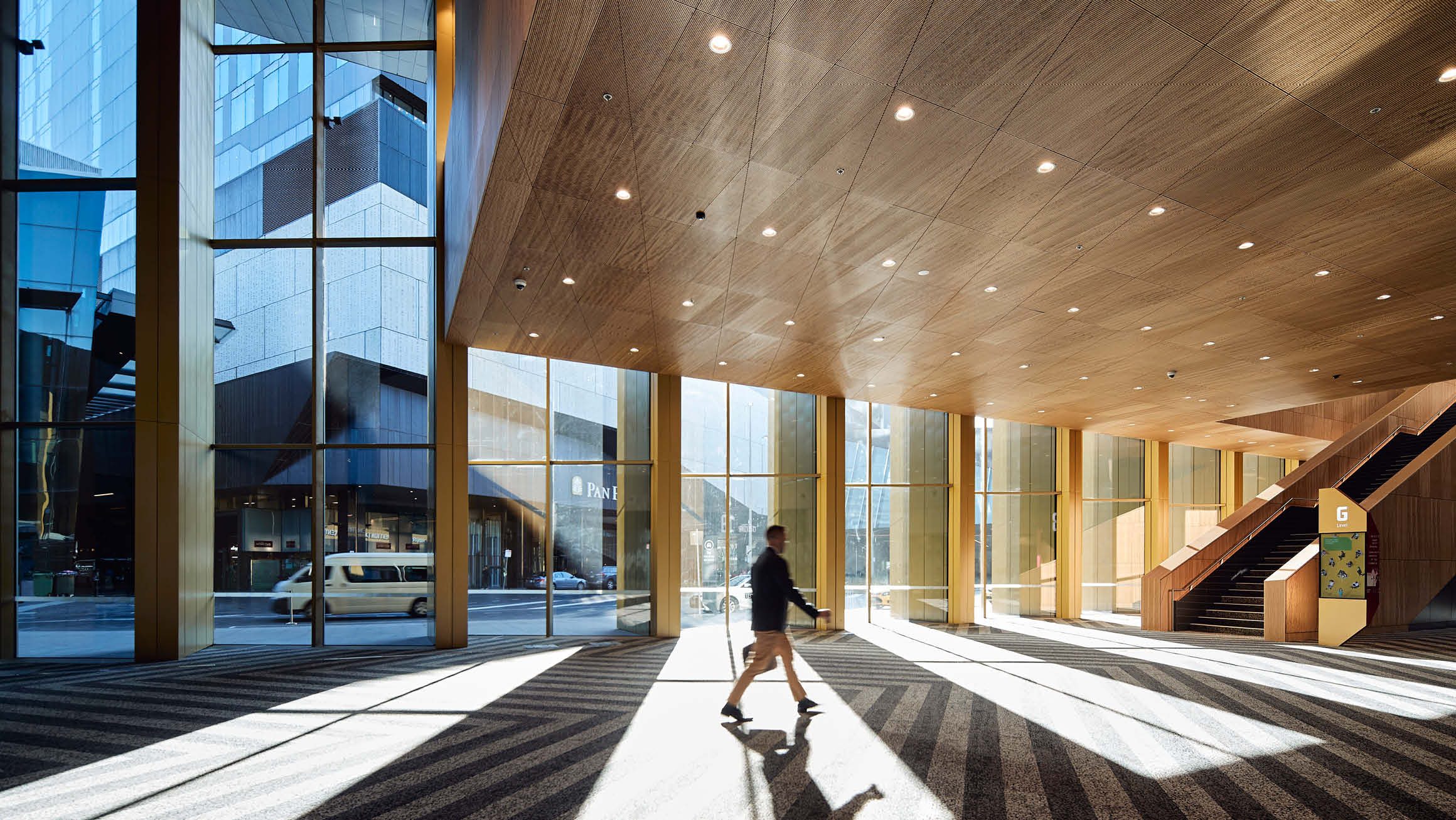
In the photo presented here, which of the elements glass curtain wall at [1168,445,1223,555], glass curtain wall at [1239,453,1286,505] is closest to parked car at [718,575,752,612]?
glass curtain wall at [1168,445,1223,555]

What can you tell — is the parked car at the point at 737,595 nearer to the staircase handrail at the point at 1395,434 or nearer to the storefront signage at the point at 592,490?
the storefront signage at the point at 592,490

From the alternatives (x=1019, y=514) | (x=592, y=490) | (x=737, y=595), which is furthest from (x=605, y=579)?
(x=1019, y=514)

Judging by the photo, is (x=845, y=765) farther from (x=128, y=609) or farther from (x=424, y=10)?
(x=424, y=10)

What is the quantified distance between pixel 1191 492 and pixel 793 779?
22.0 meters

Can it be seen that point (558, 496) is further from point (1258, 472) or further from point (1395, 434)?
point (1258, 472)

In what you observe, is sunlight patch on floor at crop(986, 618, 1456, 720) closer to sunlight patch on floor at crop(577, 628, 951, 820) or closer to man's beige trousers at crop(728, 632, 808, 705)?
sunlight patch on floor at crop(577, 628, 951, 820)

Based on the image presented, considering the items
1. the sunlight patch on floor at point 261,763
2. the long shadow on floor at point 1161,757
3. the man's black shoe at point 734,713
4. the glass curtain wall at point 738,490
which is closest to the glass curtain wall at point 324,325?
the sunlight patch on floor at point 261,763

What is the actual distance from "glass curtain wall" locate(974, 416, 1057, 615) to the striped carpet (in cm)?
786

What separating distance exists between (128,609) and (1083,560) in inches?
745

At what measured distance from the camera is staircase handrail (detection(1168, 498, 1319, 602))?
54.1 feet

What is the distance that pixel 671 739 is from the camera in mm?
6012

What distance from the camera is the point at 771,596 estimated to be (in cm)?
670

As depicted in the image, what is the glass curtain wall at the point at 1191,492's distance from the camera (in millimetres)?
22750

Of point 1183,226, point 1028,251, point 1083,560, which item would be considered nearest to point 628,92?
point 1028,251
